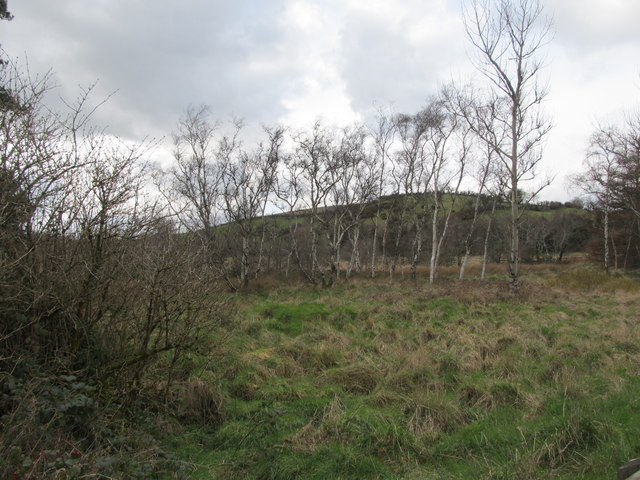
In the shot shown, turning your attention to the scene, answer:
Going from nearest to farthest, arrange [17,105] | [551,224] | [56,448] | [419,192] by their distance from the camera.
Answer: [56,448], [17,105], [419,192], [551,224]

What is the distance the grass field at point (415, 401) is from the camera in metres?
3.53

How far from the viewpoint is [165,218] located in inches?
204

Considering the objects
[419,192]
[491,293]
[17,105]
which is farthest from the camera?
[419,192]

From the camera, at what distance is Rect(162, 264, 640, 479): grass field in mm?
3531

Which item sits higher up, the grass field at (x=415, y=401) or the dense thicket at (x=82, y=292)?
the dense thicket at (x=82, y=292)

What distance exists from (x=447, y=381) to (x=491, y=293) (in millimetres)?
→ 9587

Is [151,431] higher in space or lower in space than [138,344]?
lower

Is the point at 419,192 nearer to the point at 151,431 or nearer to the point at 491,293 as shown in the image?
the point at 491,293

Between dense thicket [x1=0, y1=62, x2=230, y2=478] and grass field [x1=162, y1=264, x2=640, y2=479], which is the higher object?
dense thicket [x1=0, y1=62, x2=230, y2=478]

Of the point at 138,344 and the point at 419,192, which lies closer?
the point at 138,344

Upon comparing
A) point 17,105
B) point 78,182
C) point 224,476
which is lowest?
point 224,476

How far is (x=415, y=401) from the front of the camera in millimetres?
4895

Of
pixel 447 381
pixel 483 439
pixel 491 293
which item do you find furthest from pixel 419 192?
pixel 483 439

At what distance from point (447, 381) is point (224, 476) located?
3.59 m
